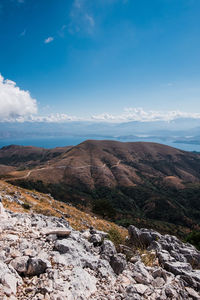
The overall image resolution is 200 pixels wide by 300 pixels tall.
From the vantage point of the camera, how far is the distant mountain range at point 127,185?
255 feet

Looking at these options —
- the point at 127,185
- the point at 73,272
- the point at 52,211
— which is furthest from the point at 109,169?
the point at 73,272

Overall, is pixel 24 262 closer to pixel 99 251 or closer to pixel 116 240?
pixel 99 251

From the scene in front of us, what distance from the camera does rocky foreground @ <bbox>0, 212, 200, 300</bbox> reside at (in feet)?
17.1

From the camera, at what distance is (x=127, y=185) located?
12106 cm

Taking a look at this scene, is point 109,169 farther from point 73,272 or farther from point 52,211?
point 73,272

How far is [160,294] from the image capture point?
6.57 metres

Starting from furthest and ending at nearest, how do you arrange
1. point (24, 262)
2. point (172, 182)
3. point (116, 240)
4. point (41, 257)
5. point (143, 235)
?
point (172, 182)
point (143, 235)
point (116, 240)
point (41, 257)
point (24, 262)

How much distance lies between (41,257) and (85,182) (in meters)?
112

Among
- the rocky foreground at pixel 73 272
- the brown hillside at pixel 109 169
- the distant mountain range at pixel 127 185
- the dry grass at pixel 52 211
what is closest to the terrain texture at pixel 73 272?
the rocky foreground at pixel 73 272

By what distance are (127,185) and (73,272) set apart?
119m

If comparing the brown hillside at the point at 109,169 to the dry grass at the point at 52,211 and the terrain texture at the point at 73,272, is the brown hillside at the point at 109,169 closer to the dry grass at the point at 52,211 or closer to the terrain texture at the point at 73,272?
the dry grass at the point at 52,211

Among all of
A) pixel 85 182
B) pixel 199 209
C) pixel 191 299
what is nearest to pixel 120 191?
pixel 85 182

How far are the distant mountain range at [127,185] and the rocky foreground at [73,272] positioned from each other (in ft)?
128

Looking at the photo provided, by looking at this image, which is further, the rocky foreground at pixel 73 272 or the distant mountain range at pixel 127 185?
the distant mountain range at pixel 127 185
